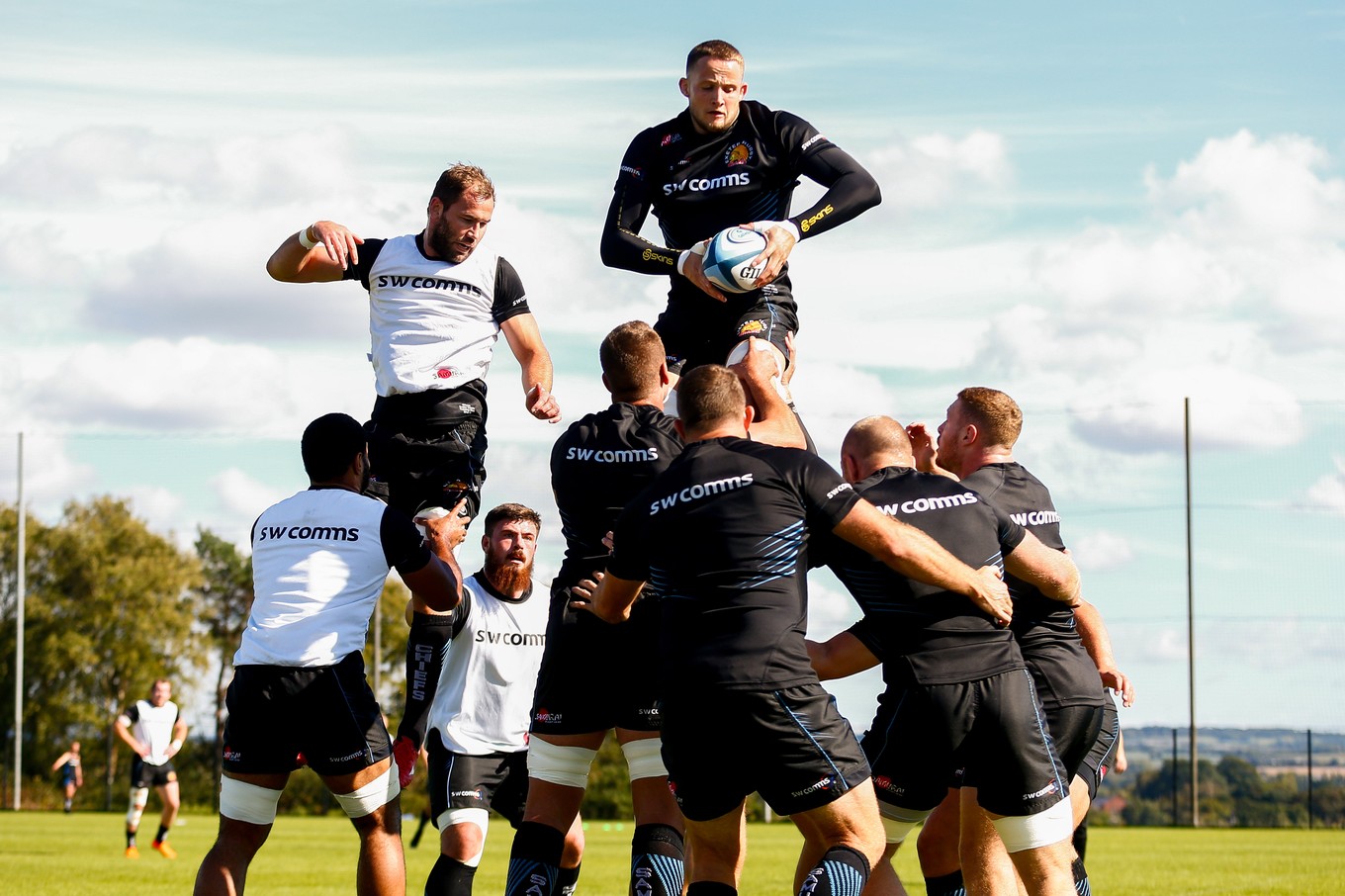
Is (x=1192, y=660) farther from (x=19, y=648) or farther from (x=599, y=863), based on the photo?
(x=19, y=648)

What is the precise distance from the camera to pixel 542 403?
7.56 metres

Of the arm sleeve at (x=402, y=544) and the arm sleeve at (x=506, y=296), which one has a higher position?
the arm sleeve at (x=506, y=296)

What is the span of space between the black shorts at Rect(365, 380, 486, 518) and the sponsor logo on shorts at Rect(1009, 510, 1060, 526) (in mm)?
2818

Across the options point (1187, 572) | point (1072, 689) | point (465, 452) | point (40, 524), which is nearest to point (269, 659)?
point (465, 452)

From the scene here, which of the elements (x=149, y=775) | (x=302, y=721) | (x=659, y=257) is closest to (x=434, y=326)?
(x=659, y=257)

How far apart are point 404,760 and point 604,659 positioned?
1253 mm

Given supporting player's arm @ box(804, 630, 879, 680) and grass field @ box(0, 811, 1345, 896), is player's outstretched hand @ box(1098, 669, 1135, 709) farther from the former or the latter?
grass field @ box(0, 811, 1345, 896)

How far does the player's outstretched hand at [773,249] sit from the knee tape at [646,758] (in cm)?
217

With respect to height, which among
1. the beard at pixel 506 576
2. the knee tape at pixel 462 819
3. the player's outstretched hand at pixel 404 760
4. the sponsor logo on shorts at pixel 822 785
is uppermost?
the beard at pixel 506 576

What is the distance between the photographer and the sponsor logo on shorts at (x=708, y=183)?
7699mm

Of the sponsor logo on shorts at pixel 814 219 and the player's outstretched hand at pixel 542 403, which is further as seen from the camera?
the player's outstretched hand at pixel 542 403

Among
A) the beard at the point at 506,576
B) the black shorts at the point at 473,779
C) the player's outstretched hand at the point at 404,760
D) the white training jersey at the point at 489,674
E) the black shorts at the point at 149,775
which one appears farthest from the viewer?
the black shorts at the point at 149,775

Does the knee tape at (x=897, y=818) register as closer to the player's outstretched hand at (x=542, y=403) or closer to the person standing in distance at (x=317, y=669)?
the person standing in distance at (x=317, y=669)

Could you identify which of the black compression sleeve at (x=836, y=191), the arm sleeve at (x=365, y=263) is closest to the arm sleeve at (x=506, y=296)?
the arm sleeve at (x=365, y=263)
